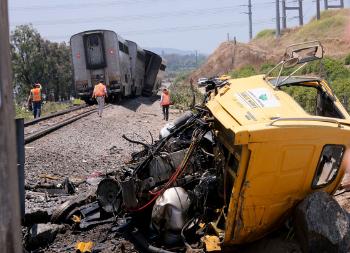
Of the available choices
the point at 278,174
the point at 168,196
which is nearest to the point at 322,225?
the point at 278,174

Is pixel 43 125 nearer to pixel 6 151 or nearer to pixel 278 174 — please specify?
pixel 278 174

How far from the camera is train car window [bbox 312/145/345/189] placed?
5219mm

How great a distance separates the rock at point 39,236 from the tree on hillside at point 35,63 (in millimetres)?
53504

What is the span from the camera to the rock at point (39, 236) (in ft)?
20.1

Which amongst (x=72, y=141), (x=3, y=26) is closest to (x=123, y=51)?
(x=72, y=141)

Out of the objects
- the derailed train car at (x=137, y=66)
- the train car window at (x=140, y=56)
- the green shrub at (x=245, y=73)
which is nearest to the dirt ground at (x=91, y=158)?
the derailed train car at (x=137, y=66)

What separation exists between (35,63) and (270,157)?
5712 cm

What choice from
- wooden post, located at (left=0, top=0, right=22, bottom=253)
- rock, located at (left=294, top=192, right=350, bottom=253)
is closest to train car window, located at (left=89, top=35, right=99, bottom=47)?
rock, located at (left=294, top=192, right=350, bottom=253)

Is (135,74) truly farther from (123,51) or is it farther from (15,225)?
(15,225)

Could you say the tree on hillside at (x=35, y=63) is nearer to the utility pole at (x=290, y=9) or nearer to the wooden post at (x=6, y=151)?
the utility pole at (x=290, y=9)

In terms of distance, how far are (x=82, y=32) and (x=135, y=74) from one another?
668 centimetres

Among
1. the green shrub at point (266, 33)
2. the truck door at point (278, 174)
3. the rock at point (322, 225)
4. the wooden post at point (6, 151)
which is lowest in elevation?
the rock at point (322, 225)

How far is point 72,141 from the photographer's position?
15078 millimetres

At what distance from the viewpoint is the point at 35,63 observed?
59.0m
